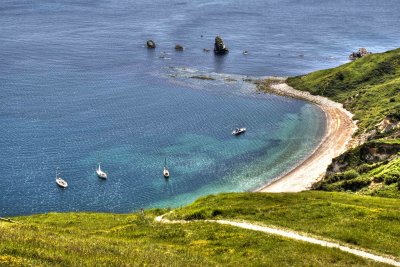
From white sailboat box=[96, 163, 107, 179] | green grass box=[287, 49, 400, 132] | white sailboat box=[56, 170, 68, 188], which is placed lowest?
white sailboat box=[56, 170, 68, 188]

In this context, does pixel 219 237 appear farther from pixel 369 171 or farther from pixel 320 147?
pixel 320 147

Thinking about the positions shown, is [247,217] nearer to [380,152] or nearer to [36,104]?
[380,152]

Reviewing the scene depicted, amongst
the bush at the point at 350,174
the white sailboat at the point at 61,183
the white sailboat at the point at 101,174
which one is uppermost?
the bush at the point at 350,174

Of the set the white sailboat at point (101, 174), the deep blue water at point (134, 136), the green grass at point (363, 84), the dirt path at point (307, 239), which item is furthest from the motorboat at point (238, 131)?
the dirt path at point (307, 239)

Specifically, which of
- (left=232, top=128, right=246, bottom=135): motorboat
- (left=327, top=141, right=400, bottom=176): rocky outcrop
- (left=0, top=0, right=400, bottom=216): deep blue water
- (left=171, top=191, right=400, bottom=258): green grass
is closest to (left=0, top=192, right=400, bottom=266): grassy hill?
(left=171, top=191, right=400, bottom=258): green grass

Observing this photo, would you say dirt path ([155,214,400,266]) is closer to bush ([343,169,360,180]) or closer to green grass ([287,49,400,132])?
bush ([343,169,360,180])

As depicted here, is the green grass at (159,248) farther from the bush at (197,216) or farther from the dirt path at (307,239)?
the bush at (197,216)

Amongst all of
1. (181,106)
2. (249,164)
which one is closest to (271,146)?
(249,164)
